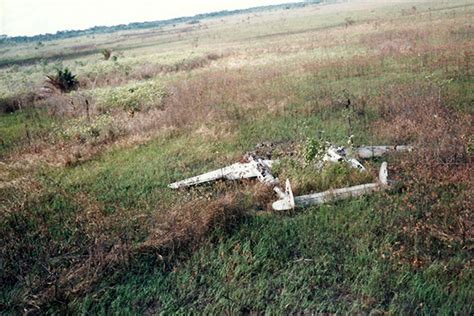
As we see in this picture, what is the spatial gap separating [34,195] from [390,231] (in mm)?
6072

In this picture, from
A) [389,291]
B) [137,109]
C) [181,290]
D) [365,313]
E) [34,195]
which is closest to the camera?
[365,313]

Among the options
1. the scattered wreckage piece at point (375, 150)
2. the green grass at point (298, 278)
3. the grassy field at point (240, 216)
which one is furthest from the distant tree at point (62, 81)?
the green grass at point (298, 278)

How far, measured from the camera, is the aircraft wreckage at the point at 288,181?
5.73 metres

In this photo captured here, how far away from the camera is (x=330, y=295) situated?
154 inches

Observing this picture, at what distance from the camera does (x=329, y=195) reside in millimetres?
5770

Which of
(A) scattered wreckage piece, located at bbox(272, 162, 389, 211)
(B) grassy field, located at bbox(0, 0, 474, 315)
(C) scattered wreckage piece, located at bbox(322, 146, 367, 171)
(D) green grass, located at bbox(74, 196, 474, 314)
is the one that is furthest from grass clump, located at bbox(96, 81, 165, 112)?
(D) green grass, located at bbox(74, 196, 474, 314)

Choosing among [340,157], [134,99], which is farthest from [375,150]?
[134,99]

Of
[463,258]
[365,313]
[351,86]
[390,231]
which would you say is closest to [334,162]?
[390,231]

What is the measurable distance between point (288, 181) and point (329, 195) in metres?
0.68

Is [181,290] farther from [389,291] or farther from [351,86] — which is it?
[351,86]

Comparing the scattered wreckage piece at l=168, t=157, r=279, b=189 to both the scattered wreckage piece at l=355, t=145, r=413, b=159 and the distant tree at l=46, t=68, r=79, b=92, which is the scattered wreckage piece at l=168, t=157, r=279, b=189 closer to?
the scattered wreckage piece at l=355, t=145, r=413, b=159

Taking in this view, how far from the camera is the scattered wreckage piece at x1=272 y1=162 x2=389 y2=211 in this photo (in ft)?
18.5

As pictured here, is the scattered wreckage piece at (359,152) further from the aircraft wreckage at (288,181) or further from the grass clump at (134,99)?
the grass clump at (134,99)

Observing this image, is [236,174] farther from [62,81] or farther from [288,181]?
[62,81]
